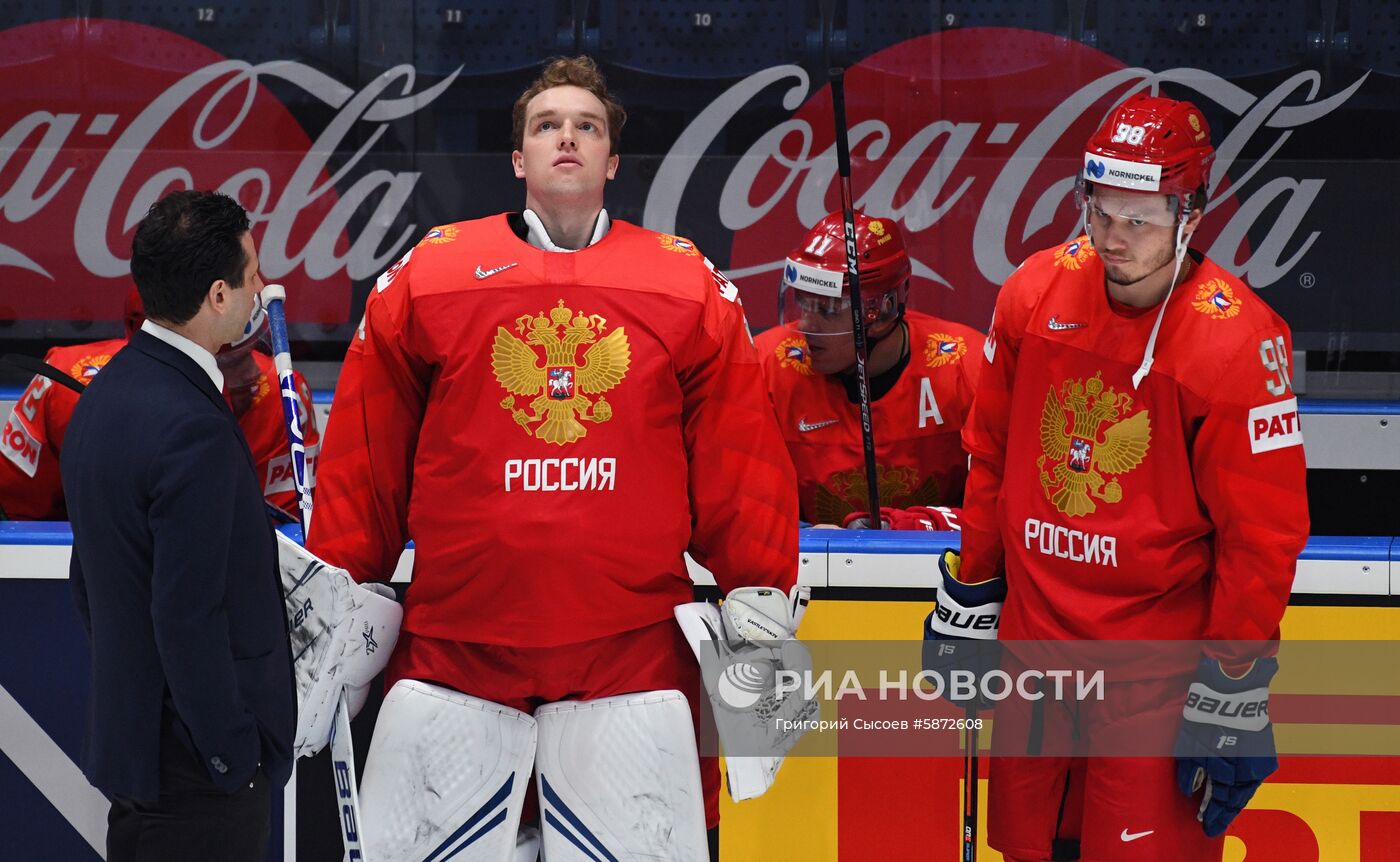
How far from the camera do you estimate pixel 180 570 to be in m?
2.04

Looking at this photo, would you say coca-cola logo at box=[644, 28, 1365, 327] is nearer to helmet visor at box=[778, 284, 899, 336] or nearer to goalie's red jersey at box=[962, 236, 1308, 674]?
helmet visor at box=[778, 284, 899, 336]

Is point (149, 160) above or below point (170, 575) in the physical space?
above

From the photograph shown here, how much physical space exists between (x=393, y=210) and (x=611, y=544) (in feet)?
8.32

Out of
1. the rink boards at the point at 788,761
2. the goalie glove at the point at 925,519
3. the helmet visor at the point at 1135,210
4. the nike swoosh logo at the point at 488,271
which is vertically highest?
the helmet visor at the point at 1135,210

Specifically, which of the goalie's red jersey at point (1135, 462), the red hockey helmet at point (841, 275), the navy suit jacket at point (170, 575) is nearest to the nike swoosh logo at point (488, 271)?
the navy suit jacket at point (170, 575)

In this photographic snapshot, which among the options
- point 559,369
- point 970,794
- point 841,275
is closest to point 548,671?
point 559,369

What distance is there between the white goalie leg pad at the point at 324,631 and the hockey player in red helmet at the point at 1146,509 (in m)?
1.00

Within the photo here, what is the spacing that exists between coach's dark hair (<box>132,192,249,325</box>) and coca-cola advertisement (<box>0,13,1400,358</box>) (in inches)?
96.0

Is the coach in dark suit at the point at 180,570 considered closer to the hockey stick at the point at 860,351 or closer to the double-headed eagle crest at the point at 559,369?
the double-headed eagle crest at the point at 559,369

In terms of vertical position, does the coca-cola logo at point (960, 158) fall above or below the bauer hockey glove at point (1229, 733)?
above

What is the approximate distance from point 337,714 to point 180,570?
1.54ft

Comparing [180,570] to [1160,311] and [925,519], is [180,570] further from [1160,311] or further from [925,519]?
[925,519]

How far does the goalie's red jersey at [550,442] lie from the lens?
7.63 ft

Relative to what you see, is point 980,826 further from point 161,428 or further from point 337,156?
point 337,156
